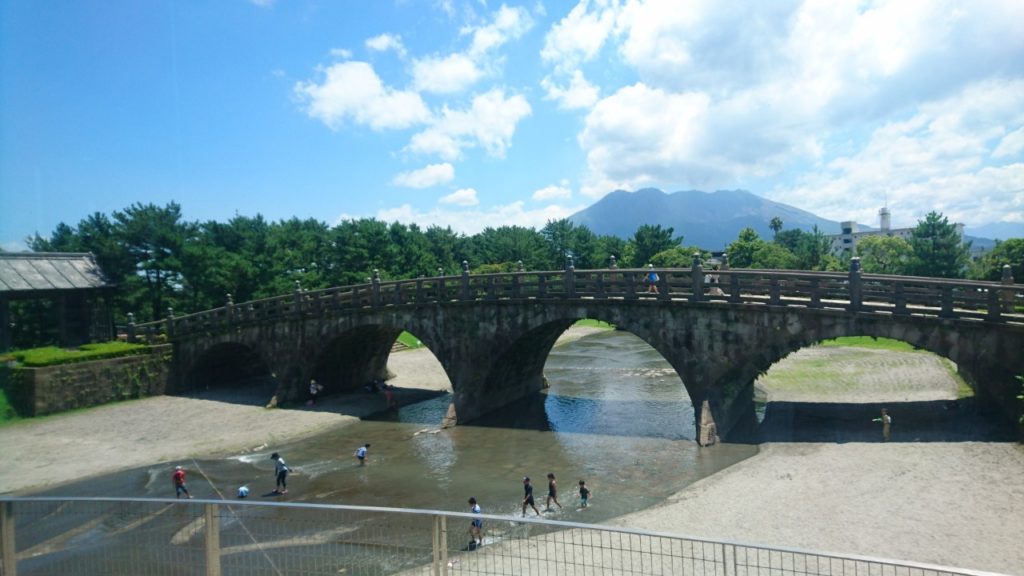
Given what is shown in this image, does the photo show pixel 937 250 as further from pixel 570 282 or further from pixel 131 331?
pixel 131 331

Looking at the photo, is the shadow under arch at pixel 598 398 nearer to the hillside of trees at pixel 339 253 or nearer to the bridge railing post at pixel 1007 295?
the hillside of trees at pixel 339 253

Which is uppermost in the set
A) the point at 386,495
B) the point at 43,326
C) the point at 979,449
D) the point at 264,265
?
the point at 264,265

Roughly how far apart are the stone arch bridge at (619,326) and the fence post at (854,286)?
69mm

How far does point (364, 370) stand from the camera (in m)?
41.8

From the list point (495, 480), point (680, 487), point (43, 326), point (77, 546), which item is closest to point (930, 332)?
point (680, 487)

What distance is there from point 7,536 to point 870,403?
3102 cm

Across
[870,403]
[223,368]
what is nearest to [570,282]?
[870,403]

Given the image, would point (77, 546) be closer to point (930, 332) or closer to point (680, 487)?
point (680, 487)

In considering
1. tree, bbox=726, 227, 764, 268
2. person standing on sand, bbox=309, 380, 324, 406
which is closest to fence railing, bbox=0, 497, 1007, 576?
person standing on sand, bbox=309, 380, 324, 406

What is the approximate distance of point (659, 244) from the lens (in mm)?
90375

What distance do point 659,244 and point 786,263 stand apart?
776 inches

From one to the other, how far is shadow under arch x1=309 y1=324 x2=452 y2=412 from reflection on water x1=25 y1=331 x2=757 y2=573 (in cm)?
452

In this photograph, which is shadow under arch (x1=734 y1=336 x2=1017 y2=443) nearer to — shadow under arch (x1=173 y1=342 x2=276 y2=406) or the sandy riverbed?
the sandy riverbed

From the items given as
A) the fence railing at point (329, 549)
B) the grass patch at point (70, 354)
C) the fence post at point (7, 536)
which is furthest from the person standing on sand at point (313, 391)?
the fence post at point (7, 536)
